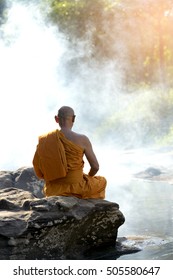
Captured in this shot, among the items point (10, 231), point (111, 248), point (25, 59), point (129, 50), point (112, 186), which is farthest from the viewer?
point (129, 50)

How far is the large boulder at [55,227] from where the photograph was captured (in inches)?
261

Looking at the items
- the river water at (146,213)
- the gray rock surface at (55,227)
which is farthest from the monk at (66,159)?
the river water at (146,213)

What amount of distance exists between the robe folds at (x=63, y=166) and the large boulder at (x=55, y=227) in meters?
0.18

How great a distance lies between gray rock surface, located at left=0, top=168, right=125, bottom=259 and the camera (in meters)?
6.64

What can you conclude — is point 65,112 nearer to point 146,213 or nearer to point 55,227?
point 55,227

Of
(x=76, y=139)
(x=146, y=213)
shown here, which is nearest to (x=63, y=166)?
(x=76, y=139)

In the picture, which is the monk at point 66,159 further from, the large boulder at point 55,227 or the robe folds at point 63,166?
the large boulder at point 55,227

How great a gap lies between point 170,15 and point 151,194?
17515 millimetres

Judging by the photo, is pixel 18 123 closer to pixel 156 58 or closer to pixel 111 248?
pixel 156 58

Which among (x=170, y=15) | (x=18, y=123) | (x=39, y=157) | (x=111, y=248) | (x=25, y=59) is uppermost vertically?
(x=170, y=15)

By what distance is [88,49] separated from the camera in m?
31.3

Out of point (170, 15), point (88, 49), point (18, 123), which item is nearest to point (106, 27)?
point (88, 49)

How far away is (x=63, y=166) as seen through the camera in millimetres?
7324
